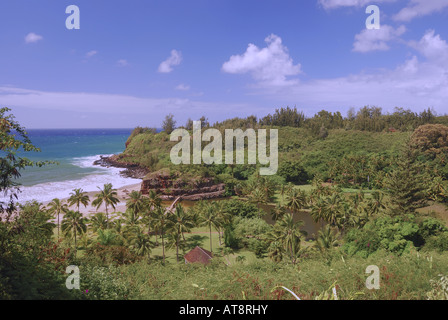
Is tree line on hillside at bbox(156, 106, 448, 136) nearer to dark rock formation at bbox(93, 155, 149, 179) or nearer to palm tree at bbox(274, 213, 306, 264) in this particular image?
dark rock formation at bbox(93, 155, 149, 179)

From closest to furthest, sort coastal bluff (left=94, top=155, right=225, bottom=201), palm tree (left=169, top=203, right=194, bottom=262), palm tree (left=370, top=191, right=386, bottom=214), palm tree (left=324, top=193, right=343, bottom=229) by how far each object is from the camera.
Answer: palm tree (left=169, top=203, right=194, bottom=262), palm tree (left=324, top=193, right=343, bottom=229), palm tree (left=370, top=191, right=386, bottom=214), coastal bluff (left=94, top=155, right=225, bottom=201)

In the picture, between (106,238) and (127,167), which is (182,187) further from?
(127,167)

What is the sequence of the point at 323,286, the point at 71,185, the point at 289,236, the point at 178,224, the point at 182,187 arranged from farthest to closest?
the point at 71,185 → the point at 182,187 → the point at 178,224 → the point at 289,236 → the point at 323,286

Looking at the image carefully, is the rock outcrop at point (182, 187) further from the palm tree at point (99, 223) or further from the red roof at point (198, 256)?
the red roof at point (198, 256)

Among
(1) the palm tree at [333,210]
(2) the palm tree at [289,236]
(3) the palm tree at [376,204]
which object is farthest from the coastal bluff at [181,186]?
(2) the palm tree at [289,236]

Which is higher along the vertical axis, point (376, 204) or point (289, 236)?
point (376, 204)

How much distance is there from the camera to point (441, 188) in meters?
32.4

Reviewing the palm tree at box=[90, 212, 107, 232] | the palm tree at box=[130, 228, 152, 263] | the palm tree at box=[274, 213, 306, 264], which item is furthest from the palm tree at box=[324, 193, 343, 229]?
the palm tree at box=[90, 212, 107, 232]

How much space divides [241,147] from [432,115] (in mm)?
51066

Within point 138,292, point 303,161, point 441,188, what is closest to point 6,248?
point 138,292

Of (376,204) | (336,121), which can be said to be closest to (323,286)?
(376,204)

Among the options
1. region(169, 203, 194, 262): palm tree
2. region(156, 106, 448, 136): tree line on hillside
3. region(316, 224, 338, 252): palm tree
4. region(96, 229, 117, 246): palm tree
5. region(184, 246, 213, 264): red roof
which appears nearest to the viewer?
region(96, 229, 117, 246): palm tree

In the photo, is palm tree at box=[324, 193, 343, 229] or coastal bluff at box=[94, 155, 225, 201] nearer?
palm tree at box=[324, 193, 343, 229]
